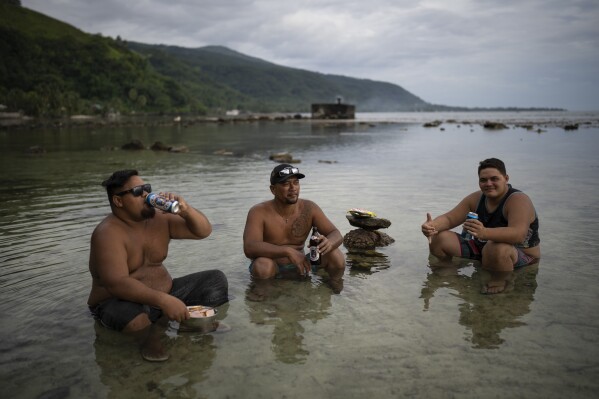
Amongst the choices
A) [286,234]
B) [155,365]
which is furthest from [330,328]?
[286,234]

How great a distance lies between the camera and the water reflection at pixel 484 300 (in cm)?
551

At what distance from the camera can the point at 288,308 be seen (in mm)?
6332

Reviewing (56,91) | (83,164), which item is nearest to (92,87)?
(56,91)

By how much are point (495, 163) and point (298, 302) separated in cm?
369

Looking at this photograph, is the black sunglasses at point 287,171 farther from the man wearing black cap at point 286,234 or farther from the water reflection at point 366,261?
the water reflection at point 366,261

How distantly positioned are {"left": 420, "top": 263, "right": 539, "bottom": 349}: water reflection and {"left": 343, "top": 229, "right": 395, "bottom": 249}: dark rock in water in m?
1.72

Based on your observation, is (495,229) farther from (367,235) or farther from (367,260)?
(367,235)

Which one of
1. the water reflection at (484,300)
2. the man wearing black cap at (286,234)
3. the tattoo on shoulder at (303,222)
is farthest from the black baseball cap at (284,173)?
the water reflection at (484,300)

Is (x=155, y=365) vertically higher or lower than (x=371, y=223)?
lower

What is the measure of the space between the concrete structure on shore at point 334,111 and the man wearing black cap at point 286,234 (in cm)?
9815

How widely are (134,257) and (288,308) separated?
7.08 ft

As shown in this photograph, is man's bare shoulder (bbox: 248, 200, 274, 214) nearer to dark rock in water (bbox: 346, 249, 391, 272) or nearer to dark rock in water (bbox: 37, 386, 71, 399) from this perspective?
dark rock in water (bbox: 346, 249, 391, 272)

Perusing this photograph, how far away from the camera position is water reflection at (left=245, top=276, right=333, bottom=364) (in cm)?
520

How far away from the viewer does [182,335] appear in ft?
18.0
